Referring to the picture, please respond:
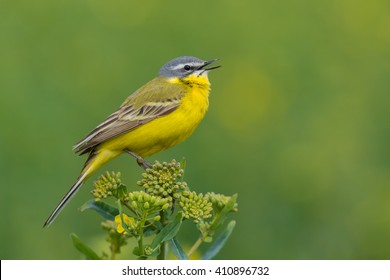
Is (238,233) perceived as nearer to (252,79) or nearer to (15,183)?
(15,183)

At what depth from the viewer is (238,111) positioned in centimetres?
923

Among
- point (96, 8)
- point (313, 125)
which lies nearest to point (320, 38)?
point (313, 125)

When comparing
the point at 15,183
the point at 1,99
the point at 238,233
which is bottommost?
the point at 238,233

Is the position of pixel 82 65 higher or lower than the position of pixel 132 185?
higher

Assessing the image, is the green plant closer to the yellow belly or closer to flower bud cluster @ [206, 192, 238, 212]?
flower bud cluster @ [206, 192, 238, 212]

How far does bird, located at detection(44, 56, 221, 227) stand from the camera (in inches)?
207

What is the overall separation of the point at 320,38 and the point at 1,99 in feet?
14.6

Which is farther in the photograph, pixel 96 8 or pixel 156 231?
pixel 96 8

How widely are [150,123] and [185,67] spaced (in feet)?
2.53

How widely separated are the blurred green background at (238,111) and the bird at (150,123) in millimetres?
727

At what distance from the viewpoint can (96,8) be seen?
32.9 ft

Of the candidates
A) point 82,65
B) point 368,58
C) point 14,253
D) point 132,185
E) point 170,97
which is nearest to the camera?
point 170,97

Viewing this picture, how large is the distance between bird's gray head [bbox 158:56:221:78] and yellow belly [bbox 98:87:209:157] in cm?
44

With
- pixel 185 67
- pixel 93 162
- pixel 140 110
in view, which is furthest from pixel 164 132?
pixel 185 67
